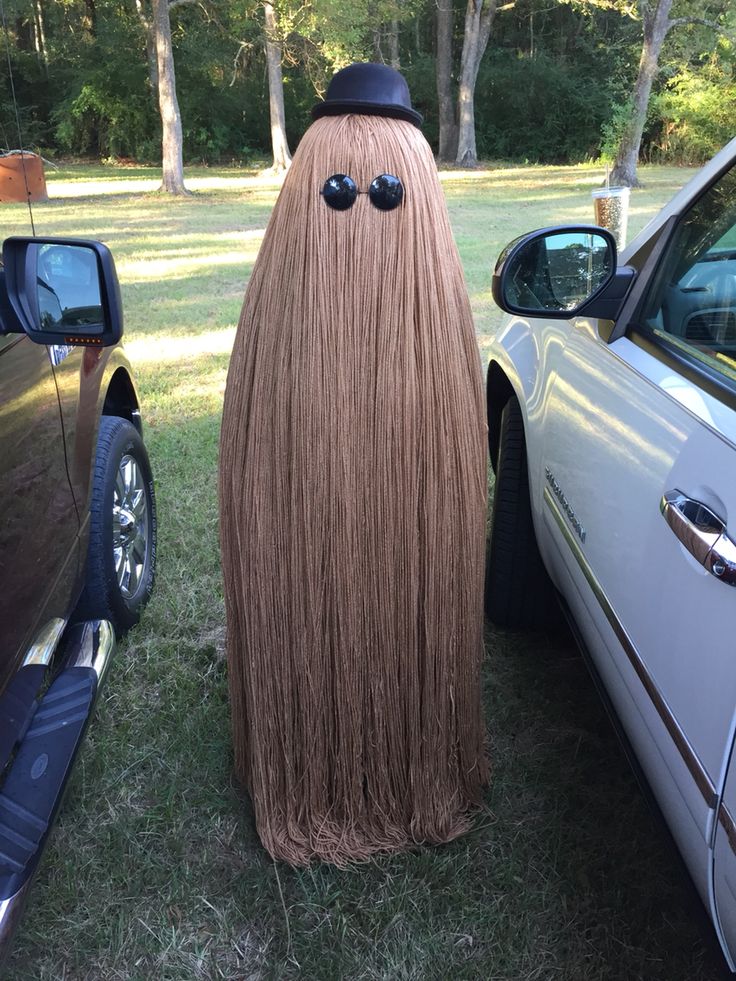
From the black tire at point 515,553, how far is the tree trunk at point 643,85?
647 inches

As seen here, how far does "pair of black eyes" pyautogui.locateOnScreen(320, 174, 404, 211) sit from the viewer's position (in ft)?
5.00

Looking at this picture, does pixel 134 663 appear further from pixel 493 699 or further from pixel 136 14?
pixel 136 14

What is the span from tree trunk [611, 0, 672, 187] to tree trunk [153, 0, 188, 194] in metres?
9.50

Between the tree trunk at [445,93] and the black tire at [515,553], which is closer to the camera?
the black tire at [515,553]

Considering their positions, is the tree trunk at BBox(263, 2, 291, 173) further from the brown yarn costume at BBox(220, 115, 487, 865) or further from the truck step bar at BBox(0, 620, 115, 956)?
the brown yarn costume at BBox(220, 115, 487, 865)

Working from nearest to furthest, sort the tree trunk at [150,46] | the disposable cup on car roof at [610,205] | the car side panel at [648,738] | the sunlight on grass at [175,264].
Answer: the car side panel at [648,738] → the disposable cup on car roof at [610,205] → the sunlight on grass at [175,264] → the tree trunk at [150,46]

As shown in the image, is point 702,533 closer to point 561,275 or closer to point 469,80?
point 561,275

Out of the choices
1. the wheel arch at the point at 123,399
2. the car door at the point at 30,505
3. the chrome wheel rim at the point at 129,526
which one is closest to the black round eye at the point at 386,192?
the car door at the point at 30,505

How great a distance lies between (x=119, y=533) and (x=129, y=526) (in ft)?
0.27

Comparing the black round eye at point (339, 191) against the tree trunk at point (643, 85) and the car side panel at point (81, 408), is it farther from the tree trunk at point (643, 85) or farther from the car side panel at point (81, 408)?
the tree trunk at point (643, 85)

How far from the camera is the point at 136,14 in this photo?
26203 mm

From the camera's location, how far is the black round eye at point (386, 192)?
152cm

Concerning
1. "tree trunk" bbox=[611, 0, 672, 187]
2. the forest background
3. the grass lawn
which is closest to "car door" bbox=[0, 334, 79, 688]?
the grass lawn

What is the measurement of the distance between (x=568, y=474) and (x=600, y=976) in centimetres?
111
